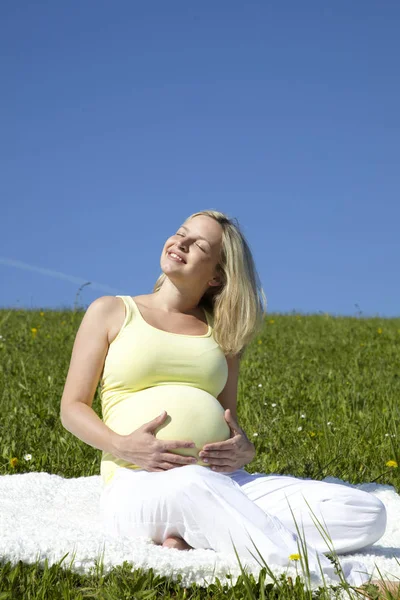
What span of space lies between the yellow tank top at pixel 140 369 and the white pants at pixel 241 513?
0.73 feet

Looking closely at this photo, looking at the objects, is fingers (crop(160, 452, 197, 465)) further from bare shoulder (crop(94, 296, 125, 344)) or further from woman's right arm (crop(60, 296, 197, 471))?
bare shoulder (crop(94, 296, 125, 344))

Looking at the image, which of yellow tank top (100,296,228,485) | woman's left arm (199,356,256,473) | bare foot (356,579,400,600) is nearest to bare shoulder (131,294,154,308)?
yellow tank top (100,296,228,485)

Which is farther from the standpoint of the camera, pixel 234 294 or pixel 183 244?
pixel 234 294

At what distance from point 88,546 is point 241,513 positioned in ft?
1.92

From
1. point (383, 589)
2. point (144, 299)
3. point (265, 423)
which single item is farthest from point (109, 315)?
point (265, 423)

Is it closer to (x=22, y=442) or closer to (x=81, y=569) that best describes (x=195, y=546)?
(x=81, y=569)

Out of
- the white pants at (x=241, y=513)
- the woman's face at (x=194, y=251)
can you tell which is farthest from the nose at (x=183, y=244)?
the white pants at (x=241, y=513)

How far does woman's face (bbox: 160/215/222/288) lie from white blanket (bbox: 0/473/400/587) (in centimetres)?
113

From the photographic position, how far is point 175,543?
3115 mm

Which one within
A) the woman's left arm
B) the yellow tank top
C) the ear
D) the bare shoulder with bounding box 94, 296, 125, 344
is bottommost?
the woman's left arm

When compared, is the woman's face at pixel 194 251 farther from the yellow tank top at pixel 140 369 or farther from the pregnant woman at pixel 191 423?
the yellow tank top at pixel 140 369

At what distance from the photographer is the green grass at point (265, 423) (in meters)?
2.78

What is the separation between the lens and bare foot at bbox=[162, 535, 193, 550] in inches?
122

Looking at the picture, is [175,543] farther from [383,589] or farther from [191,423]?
[383,589]
